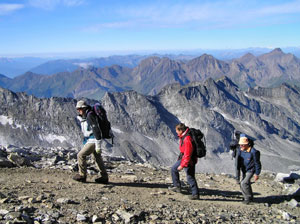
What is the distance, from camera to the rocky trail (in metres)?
8.59

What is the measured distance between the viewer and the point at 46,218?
8.00 meters

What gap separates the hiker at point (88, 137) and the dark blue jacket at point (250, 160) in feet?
20.7

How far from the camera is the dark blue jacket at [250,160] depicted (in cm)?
1187

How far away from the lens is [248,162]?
12109 mm

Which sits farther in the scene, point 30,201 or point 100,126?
point 100,126

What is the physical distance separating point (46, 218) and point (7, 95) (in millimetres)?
183786

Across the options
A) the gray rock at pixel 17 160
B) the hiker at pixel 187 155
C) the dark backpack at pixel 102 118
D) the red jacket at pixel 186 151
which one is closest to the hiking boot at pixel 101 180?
the dark backpack at pixel 102 118

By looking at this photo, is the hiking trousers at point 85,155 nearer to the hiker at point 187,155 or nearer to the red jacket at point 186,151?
the hiker at point 187,155

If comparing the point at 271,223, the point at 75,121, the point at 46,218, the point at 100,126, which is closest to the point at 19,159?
the point at 100,126

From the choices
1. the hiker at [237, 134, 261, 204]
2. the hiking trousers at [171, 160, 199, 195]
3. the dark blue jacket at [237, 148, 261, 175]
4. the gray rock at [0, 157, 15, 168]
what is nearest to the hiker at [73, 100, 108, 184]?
the hiking trousers at [171, 160, 199, 195]

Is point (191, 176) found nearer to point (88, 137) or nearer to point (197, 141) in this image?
point (197, 141)

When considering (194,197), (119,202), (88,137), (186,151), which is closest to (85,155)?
(88,137)

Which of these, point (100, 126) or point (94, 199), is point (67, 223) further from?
point (100, 126)

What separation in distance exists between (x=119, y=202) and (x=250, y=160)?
5.99 metres
